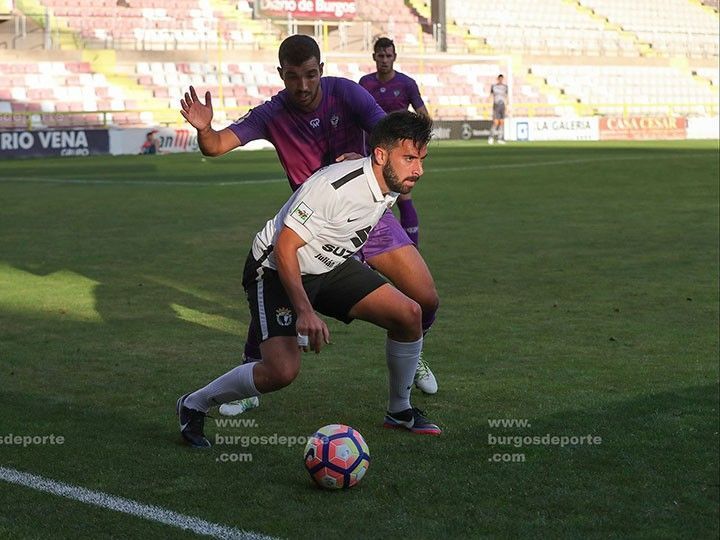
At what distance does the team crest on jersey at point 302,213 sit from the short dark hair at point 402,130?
1.45 feet

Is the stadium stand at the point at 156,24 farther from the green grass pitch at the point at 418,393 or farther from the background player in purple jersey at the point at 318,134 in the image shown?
the background player in purple jersey at the point at 318,134

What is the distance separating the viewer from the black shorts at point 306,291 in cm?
562

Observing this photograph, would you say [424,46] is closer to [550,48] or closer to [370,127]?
[550,48]

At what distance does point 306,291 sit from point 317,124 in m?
1.17

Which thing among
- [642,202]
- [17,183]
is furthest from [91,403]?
[17,183]

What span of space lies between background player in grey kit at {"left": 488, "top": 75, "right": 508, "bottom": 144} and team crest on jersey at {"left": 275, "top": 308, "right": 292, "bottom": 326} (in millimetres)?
36900

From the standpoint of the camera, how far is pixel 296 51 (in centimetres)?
599

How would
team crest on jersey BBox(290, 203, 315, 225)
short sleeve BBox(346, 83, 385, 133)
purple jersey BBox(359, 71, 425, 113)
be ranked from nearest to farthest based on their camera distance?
team crest on jersey BBox(290, 203, 315, 225)
short sleeve BBox(346, 83, 385, 133)
purple jersey BBox(359, 71, 425, 113)

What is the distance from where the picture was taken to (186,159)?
32.6m

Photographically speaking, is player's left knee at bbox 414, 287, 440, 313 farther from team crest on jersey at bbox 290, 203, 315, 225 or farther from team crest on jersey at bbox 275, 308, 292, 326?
team crest on jersey at bbox 290, 203, 315, 225

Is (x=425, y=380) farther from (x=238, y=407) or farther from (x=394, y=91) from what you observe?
(x=394, y=91)

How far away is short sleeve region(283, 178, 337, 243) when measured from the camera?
523cm

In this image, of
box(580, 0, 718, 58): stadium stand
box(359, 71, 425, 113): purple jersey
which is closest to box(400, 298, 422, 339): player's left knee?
box(359, 71, 425, 113): purple jersey

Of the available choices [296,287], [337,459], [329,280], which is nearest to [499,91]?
[329,280]
